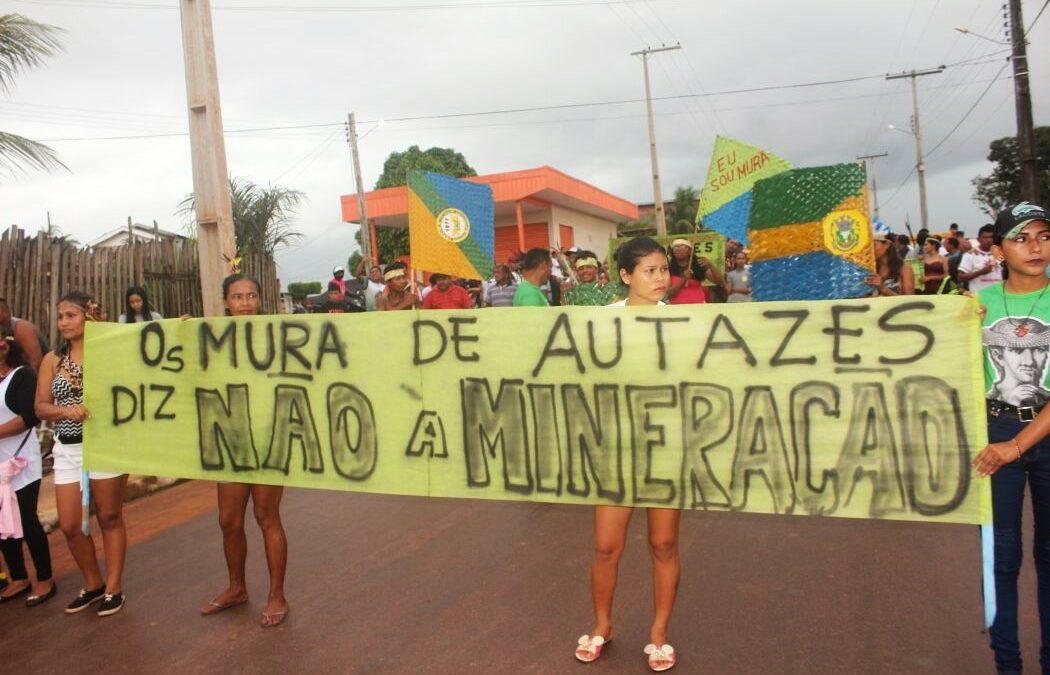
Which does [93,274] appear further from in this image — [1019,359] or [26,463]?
[1019,359]

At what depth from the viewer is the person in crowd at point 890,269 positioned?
7402mm

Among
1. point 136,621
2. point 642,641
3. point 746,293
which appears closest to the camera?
point 642,641

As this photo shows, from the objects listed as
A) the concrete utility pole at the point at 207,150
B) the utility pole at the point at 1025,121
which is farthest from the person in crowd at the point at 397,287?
the utility pole at the point at 1025,121

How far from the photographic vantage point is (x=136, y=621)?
417 cm

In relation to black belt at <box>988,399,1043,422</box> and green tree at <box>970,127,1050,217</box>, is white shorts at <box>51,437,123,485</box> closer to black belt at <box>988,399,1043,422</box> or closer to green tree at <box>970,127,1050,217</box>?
black belt at <box>988,399,1043,422</box>

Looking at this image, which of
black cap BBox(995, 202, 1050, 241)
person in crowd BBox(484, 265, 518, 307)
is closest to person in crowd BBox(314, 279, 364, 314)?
person in crowd BBox(484, 265, 518, 307)

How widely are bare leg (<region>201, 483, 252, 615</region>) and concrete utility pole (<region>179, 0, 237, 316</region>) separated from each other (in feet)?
16.9

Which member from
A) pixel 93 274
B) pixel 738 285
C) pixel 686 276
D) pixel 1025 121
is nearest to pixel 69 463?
pixel 686 276

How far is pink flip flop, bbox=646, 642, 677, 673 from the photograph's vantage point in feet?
10.5

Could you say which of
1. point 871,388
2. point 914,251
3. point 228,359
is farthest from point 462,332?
point 914,251

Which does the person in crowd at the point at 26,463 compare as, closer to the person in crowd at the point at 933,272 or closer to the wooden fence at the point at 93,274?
the wooden fence at the point at 93,274

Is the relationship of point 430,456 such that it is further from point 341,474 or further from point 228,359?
point 228,359

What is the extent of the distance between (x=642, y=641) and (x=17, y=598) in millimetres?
3655

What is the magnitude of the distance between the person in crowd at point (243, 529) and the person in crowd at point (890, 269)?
18.5ft
